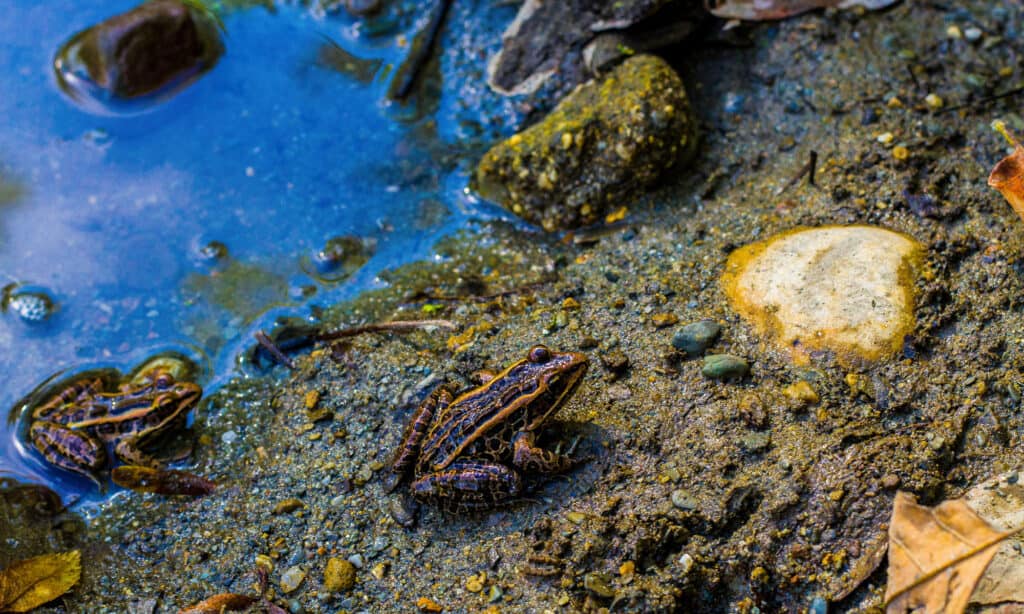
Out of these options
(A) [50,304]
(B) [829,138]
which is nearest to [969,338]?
(B) [829,138]

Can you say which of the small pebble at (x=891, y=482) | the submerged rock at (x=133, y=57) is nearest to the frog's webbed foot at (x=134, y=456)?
the submerged rock at (x=133, y=57)

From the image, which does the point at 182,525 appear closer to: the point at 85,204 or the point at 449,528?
the point at 449,528

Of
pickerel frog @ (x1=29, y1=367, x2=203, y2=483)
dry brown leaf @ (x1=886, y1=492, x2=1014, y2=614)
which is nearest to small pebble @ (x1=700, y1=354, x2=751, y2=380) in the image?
dry brown leaf @ (x1=886, y1=492, x2=1014, y2=614)

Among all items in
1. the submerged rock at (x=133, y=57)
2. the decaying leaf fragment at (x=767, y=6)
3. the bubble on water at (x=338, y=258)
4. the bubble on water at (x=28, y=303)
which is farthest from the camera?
the submerged rock at (x=133, y=57)

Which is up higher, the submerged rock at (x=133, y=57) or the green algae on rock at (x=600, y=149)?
the submerged rock at (x=133, y=57)

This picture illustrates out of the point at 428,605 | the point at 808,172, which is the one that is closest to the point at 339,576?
the point at 428,605

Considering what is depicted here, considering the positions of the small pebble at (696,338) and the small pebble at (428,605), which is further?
the small pebble at (696,338)

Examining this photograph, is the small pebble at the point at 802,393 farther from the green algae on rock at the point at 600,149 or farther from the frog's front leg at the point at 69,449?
the frog's front leg at the point at 69,449
